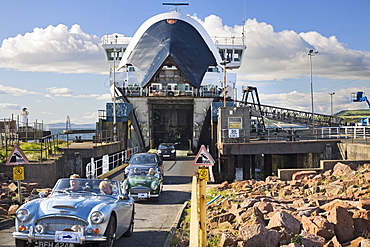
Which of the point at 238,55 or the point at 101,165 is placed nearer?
the point at 101,165

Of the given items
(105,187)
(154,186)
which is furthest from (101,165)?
(105,187)

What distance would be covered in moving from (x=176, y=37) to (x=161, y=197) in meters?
23.9

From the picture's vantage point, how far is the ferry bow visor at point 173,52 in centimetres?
3594

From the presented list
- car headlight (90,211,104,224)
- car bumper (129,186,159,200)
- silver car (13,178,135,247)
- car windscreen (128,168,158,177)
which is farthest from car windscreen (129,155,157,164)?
car headlight (90,211,104,224)

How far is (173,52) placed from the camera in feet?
118

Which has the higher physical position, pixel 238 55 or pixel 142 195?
pixel 238 55

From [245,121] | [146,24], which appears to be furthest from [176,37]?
[245,121]

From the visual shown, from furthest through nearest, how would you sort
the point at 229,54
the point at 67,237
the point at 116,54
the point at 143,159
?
the point at 229,54 < the point at 116,54 < the point at 143,159 < the point at 67,237

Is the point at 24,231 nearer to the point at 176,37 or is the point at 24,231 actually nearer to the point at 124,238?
the point at 124,238

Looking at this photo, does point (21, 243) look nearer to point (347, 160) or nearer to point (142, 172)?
point (142, 172)

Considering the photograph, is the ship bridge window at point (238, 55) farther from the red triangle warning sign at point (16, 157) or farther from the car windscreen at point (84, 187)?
the car windscreen at point (84, 187)

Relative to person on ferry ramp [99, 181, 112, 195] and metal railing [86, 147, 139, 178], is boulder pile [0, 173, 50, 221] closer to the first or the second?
person on ferry ramp [99, 181, 112, 195]

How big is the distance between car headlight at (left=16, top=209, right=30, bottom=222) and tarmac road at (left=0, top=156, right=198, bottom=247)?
1578 mm

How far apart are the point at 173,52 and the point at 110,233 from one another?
29.5 meters
